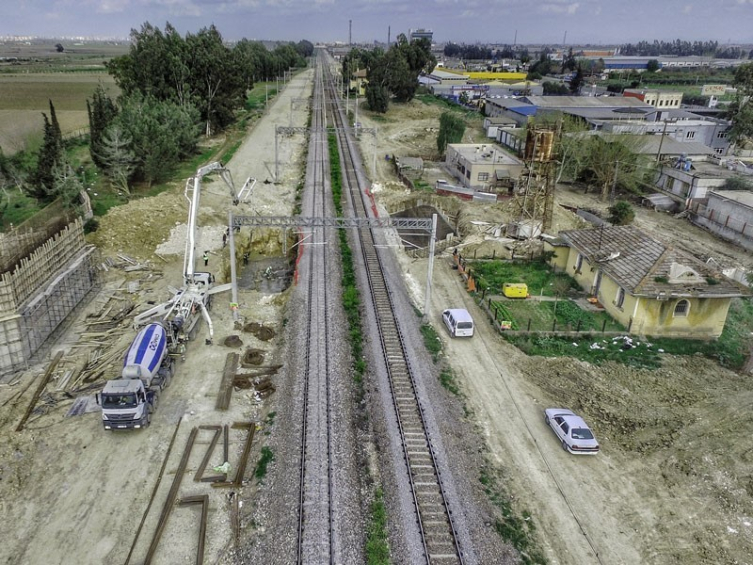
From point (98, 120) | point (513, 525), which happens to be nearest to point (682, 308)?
point (513, 525)

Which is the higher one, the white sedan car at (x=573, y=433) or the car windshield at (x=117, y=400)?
the car windshield at (x=117, y=400)

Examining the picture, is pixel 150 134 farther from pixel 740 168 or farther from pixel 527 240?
pixel 740 168

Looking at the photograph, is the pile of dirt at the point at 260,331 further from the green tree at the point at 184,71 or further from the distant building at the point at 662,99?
the distant building at the point at 662,99

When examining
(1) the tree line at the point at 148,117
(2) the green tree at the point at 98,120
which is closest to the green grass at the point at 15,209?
(1) the tree line at the point at 148,117

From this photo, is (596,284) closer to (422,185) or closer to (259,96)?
(422,185)

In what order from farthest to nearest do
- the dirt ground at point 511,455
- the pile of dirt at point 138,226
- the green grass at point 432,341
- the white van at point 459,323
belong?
the pile of dirt at point 138,226 < the white van at point 459,323 < the green grass at point 432,341 < the dirt ground at point 511,455

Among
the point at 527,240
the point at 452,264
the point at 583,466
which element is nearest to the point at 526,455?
the point at 583,466

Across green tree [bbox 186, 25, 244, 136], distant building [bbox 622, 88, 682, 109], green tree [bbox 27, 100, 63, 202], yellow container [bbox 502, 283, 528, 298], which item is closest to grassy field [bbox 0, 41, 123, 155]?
green tree [bbox 186, 25, 244, 136]

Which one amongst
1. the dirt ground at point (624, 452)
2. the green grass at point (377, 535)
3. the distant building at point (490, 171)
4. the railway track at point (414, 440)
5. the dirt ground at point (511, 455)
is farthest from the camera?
the distant building at point (490, 171)
